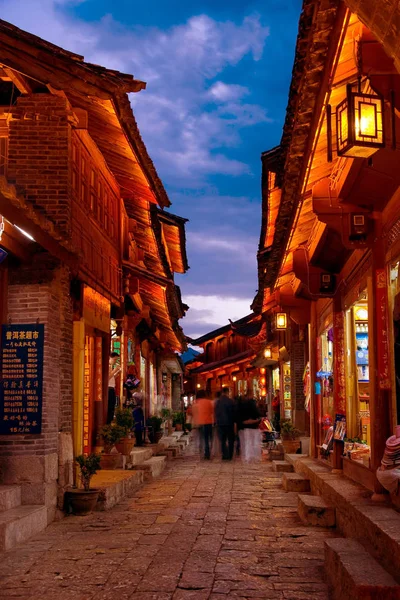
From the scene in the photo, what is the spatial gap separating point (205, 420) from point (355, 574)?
14.2m

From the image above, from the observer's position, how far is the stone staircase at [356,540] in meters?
5.11

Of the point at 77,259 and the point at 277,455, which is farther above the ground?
the point at 77,259

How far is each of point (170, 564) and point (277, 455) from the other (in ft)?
41.1

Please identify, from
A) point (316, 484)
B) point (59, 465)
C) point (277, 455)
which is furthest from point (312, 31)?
point (277, 455)

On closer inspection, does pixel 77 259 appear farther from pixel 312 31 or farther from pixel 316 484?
pixel 312 31

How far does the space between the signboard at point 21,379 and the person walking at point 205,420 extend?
400 inches

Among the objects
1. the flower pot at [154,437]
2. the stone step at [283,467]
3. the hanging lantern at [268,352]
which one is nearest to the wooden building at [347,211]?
the stone step at [283,467]

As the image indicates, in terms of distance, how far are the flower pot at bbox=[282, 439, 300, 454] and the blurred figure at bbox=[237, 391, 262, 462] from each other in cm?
188

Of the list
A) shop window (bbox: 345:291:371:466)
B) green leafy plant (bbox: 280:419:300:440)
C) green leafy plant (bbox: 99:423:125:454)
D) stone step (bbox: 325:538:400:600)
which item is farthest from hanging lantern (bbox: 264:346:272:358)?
stone step (bbox: 325:538:400:600)

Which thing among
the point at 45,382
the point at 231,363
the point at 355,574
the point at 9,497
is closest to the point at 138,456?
the point at 45,382

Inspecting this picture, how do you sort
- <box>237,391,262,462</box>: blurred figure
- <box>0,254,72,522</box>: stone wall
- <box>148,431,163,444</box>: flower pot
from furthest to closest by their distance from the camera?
<box>148,431,163,444</box>: flower pot
<box>237,391,262,462</box>: blurred figure
<box>0,254,72,522</box>: stone wall

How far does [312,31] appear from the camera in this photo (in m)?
5.57

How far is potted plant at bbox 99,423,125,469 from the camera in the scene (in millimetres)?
13805

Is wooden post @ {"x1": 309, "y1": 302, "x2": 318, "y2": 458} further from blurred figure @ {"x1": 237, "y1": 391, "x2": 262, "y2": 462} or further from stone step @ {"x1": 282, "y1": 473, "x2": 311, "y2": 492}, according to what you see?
blurred figure @ {"x1": 237, "y1": 391, "x2": 262, "y2": 462}
